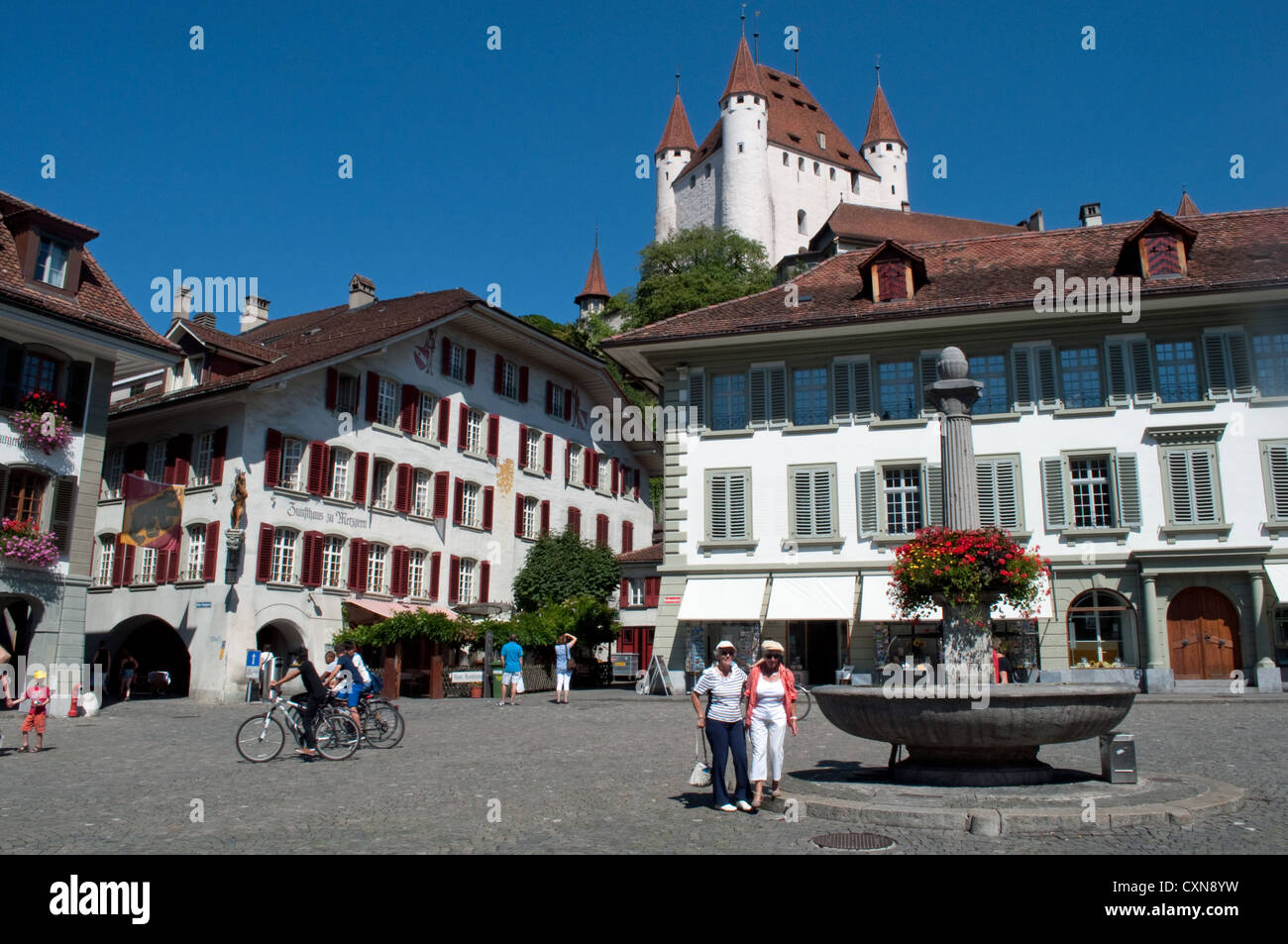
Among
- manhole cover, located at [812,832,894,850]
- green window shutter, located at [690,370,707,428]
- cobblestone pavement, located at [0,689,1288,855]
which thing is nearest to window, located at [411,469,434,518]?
green window shutter, located at [690,370,707,428]

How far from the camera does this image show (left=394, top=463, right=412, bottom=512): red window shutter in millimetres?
35344

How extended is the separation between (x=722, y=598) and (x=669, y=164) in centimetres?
8762

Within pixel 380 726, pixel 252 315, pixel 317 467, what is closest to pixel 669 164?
pixel 252 315

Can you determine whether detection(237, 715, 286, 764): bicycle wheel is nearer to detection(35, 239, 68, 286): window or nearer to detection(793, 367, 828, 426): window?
detection(35, 239, 68, 286): window

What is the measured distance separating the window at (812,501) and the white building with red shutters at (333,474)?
11033mm

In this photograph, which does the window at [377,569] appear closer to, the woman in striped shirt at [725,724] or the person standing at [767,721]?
the woman in striped shirt at [725,724]

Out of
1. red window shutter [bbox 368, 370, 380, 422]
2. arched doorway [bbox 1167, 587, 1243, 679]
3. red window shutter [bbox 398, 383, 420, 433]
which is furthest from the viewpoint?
red window shutter [bbox 398, 383, 420, 433]

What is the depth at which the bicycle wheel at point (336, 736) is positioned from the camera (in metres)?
15.1

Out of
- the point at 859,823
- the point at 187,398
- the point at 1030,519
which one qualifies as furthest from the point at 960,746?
the point at 187,398

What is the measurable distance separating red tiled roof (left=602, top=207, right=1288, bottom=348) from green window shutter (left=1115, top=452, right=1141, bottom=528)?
3947 mm

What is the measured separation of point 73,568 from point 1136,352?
2480 centimetres

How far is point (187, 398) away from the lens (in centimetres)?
3122
